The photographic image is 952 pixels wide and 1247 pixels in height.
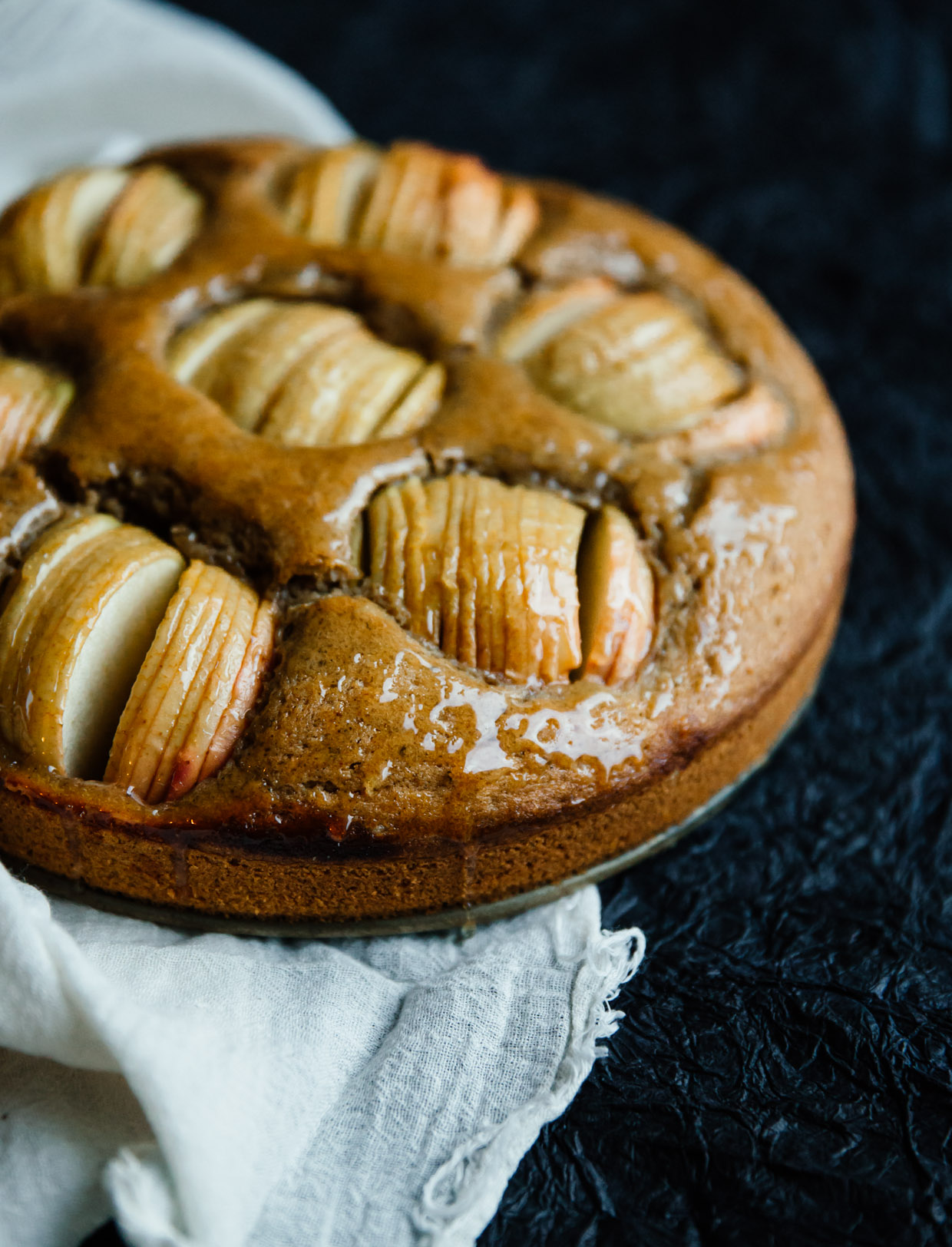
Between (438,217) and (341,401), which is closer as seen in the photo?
(341,401)

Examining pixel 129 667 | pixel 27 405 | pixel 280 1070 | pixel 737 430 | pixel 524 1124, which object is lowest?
pixel 524 1124

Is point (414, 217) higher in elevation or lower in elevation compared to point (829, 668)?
higher

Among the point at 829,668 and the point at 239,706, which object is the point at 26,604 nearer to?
the point at 239,706

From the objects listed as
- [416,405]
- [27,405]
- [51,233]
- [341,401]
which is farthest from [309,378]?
[51,233]

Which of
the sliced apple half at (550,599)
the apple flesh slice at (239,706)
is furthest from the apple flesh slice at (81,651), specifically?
the sliced apple half at (550,599)

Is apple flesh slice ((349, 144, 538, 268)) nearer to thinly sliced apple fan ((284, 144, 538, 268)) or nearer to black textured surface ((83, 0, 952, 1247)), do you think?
thinly sliced apple fan ((284, 144, 538, 268))

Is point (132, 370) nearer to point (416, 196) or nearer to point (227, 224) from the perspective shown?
point (227, 224)

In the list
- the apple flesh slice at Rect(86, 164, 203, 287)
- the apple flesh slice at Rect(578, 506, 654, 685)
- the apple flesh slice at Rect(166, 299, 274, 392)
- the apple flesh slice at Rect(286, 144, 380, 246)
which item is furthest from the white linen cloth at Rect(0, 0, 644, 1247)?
the apple flesh slice at Rect(286, 144, 380, 246)
